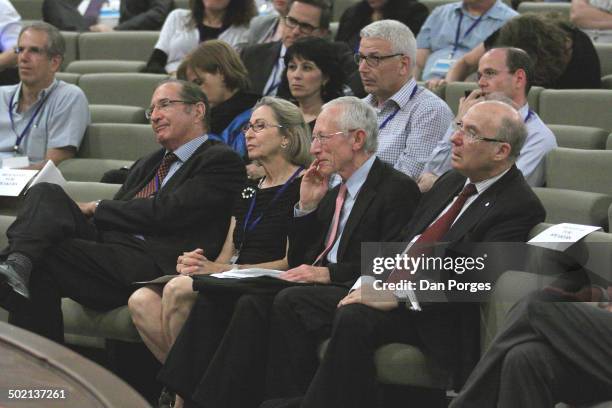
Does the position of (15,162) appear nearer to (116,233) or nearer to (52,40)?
(52,40)

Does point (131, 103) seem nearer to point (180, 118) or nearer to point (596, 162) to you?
point (180, 118)

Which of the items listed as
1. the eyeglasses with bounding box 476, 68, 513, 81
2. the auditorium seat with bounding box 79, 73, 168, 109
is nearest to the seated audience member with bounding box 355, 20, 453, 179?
the eyeglasses with bounding box 476, 68, 513, 81

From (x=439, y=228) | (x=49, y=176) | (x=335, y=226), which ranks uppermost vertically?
(x=439, y=228)

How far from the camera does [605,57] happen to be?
18.3ft

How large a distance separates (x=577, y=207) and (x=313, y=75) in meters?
1.47

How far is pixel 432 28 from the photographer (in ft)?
19.1

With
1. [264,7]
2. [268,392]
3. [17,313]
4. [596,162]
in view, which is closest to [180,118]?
[17,313]

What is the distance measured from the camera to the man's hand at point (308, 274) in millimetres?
3834

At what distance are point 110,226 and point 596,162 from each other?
176 cm

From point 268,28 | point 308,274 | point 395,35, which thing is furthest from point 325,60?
point 308,274

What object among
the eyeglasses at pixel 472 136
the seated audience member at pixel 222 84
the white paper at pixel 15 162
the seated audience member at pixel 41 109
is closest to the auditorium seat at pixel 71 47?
the seated audience member at pixel 41 109

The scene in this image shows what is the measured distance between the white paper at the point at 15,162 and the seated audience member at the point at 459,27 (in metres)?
1.94

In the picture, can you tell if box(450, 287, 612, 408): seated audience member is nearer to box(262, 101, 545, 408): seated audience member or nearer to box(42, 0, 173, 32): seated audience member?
box(262, 101, 545, 408): seated audience member

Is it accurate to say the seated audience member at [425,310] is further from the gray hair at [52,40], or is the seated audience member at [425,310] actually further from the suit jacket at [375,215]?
the gray hair at [52,40]
